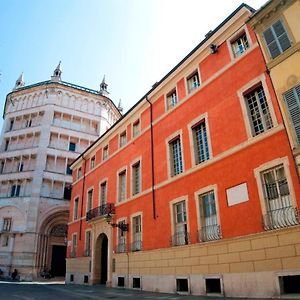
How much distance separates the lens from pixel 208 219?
41.2 ft

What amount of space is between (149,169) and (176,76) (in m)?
5.61

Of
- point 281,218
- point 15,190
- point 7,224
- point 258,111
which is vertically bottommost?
point 281,218

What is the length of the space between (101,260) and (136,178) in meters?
7.56

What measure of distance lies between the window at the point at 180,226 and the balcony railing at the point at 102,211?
7.13m

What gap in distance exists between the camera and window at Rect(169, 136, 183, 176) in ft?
50.9

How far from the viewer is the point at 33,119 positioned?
4044 centimetres

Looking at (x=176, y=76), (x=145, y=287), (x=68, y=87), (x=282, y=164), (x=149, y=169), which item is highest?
(x=68, y=87)

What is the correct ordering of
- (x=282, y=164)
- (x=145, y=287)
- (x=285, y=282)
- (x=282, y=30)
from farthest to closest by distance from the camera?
(x=145, y=287) → (x=282, y=30) → (x=282, y=164) → (x=285, y=282)

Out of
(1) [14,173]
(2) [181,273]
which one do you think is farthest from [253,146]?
(1) [14,173]

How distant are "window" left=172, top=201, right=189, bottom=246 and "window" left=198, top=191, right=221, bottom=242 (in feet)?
3.87

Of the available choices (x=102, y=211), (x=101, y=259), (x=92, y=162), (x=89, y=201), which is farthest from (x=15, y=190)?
(x=102, y=211)

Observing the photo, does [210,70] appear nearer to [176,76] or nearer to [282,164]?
[176,76]

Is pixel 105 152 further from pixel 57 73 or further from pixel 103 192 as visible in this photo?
pixel 57 73

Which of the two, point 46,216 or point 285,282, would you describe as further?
point 46,216
